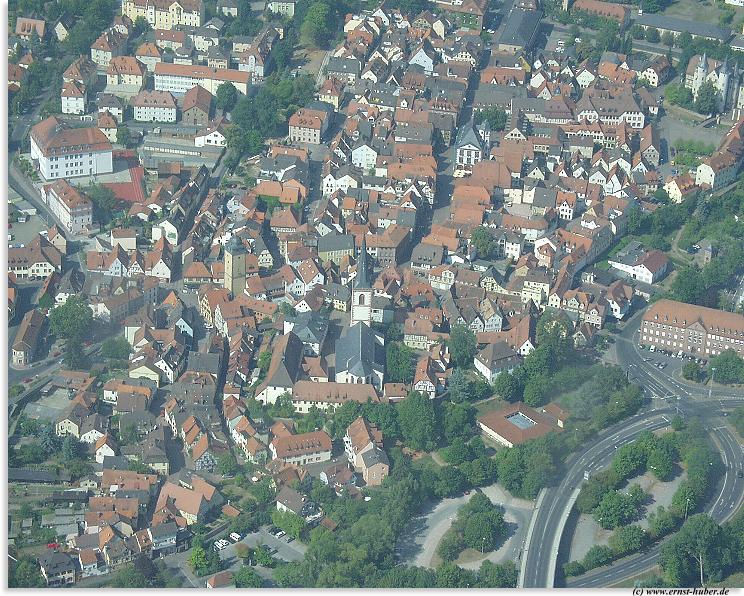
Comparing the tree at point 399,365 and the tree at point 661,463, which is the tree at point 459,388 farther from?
the tree at point 661,463

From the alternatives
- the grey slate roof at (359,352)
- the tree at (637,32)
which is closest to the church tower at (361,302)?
the grey slate roof at (359,352)

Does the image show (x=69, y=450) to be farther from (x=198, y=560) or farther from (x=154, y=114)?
(x=154, y=114)

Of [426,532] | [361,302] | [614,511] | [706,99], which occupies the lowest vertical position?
[426,532]

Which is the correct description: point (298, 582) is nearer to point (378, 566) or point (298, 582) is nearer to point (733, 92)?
point (378, 566)

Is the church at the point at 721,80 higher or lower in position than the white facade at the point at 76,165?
higher

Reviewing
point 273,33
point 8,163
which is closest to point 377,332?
point 8,163

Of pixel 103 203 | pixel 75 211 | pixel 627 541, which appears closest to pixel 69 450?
pixel 75 211
